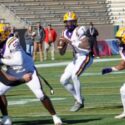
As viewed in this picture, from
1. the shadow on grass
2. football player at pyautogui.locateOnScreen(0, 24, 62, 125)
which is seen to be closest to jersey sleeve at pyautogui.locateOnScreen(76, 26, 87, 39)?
the shadow on grass

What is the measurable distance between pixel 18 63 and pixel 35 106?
3168mm

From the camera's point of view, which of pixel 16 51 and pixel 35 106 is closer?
pixel 16 51

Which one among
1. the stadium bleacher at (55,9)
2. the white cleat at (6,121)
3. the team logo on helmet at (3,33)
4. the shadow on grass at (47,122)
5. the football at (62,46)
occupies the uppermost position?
the team logo on helmet at (3,33)

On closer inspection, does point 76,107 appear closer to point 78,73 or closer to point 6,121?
point 78,73

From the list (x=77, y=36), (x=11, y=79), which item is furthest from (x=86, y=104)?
(x=11, y=79)

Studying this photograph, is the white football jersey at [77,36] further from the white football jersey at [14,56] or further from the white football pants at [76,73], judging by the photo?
the white football jersey at [14,56]

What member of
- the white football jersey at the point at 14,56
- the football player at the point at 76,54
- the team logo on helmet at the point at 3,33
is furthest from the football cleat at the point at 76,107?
the team logo on helmet at the point at 3,33

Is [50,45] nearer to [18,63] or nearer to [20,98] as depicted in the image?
[20,98]

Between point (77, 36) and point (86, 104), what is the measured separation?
1510mm

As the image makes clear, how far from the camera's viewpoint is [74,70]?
1161 cm

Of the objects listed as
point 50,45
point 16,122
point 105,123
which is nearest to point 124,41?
point 105,123

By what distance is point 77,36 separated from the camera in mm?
11492

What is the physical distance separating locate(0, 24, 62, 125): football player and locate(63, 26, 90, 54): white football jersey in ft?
7.24

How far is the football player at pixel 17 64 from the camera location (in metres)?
9.09
